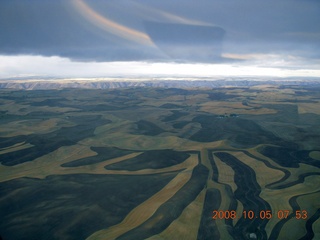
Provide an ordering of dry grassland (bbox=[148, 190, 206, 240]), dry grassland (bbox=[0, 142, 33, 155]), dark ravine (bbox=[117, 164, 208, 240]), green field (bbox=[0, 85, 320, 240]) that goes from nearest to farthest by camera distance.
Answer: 1. dry grassland (bbox=[148, 190, 206, 240])
2. dark ravine (bbox=[117, 164, 208, 240])
3. green field (bbox=[0, 85, 320, 240])
4. dry grassland (bbox=[0, 142, 33, 155])

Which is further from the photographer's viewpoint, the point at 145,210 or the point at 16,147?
the point at 16,147

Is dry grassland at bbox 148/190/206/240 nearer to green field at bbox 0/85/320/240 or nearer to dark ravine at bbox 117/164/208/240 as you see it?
green field at bbox 0/85/320/240

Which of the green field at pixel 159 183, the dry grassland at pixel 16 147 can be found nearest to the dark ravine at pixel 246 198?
the green field at pixel 159 183

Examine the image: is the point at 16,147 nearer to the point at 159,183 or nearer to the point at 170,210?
the point at 159,183

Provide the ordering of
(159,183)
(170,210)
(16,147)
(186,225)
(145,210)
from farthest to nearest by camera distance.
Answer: (16,147)
(159,183)
(145,210)
(170,210)
(186,225)

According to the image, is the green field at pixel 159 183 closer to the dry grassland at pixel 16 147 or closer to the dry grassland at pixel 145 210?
the dry grassland at pixel 145 210

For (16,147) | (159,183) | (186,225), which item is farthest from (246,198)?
(16,147)

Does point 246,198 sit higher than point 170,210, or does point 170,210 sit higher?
point 170,210

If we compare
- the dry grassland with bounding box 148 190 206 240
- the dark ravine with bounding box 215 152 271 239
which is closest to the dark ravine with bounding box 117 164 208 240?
the dry grassland with bounding box 148 190 206 240

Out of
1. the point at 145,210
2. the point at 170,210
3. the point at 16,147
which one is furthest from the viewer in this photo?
the point at 16,147

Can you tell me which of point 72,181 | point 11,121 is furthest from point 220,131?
point 11,121
